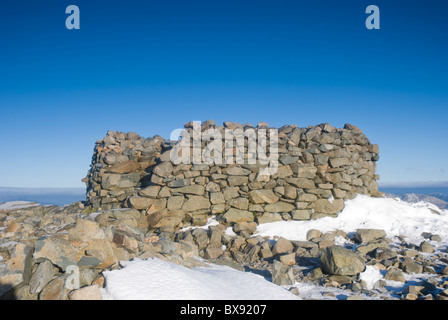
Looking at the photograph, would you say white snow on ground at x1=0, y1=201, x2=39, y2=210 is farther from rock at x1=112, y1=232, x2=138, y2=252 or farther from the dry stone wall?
rock at x1=112, y1=232, x2=138, y2=252

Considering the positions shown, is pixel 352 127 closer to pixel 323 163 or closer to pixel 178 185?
pixel 323 163

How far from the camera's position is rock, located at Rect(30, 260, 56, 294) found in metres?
3.42

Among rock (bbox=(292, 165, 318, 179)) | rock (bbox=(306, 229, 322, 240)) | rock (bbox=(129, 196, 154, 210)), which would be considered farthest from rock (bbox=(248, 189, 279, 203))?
rock (bbox=(129, 196, 154, 210))

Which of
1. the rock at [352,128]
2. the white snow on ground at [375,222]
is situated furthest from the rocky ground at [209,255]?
the rock at [352,128]

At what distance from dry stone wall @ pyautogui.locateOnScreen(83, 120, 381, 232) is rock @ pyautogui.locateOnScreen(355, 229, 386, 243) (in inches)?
57.8

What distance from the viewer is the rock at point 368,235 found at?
7605 mm

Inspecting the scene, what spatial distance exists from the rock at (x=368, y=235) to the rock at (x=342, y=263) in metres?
2.25

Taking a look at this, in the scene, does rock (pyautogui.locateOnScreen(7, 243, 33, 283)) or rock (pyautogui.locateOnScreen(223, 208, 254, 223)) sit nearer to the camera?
rock (pyautogui.locateOnScreen(7, 243, 33, 283))

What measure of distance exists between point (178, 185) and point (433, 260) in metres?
6.75

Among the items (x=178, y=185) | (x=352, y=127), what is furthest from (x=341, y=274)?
(x=352, y=127)

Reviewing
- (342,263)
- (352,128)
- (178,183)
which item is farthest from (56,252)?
(352,128)

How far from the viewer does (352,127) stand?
1134 centimetres

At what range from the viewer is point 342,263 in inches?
217

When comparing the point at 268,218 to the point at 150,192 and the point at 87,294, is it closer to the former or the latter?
the point at 150,192
